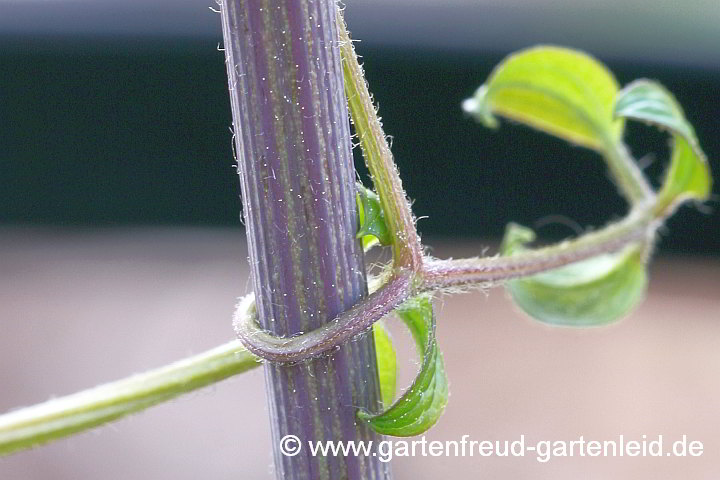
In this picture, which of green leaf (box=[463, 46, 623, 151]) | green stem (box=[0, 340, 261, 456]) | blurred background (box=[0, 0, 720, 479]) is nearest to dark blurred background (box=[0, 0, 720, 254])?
blurred background (box=[0, 0, 720, 479])

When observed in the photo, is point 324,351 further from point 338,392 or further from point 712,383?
point 712,383

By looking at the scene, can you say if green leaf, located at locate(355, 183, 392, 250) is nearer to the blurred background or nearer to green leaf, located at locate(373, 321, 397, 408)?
green leaf, located at locate(373, 321, 397, 408)

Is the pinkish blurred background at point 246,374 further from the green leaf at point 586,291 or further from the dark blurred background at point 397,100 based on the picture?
the green leaf at point 586,291

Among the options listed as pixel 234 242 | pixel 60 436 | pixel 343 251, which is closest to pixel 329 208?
pixel 343 251

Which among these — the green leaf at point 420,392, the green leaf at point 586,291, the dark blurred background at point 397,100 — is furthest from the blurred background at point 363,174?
the green leaf at point 420,392

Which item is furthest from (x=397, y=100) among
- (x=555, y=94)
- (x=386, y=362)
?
(x=386, y=362)

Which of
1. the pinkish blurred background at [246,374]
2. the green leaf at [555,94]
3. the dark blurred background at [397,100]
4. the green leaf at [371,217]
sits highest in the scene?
the dark blurred background at [397,100]
